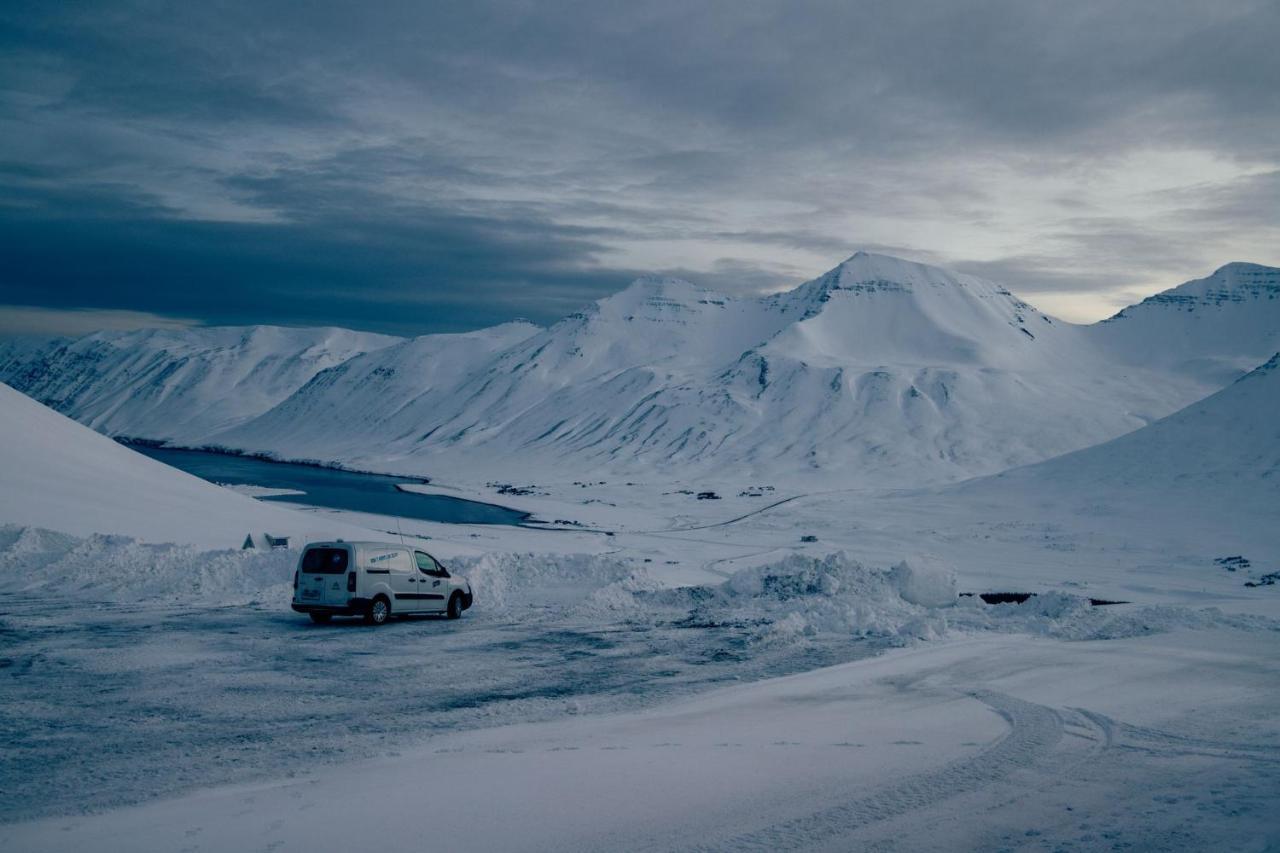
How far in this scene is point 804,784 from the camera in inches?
362

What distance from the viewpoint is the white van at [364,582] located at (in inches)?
752

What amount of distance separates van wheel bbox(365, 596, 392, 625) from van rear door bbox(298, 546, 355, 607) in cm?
59

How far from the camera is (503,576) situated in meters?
25.3

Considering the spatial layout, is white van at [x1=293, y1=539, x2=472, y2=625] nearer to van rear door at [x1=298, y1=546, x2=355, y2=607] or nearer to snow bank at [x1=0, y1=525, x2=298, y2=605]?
van rear door at [x1=298, y1=546, x2=355, y2=607]

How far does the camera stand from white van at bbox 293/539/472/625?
1909cm

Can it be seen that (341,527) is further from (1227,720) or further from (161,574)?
(1227,720)

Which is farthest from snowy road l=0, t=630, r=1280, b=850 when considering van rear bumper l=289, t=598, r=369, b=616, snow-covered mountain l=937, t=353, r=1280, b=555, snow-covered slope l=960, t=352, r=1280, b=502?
snow-covered slope l=960, t=352, r=1280, b=502

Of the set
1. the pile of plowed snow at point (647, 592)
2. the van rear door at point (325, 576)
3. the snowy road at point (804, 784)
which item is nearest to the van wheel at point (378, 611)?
the van rear door at point (325, 576)

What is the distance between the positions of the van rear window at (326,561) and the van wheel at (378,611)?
0.93 m

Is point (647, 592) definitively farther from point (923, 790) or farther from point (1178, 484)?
point (1178, 484)

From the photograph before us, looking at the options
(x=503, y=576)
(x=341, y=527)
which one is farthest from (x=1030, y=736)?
(x=341, y=527)

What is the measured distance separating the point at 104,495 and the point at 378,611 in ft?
69.3

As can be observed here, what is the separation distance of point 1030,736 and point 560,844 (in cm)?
596

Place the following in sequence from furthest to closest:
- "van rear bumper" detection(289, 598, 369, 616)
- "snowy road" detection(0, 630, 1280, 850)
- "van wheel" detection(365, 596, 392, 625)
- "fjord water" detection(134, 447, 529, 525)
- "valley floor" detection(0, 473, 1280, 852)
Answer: "fjord water" detection(134, 447, 529, 525) → "van wheel" detection(365, 596, 392, 625) → "van rear bumper" detection(289, 598, 369, 616) → "valley floor" detection(0, 473, 1280, 852) → "snowy road" detection(0, 630, 1280, 850)
